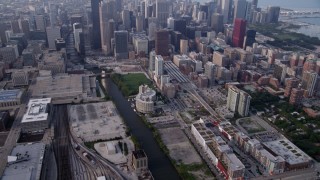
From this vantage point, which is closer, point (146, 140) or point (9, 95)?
point (146, 140)

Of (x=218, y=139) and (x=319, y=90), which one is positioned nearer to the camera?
(x=218, y=139)

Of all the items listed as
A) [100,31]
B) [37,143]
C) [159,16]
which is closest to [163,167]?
[37,143]

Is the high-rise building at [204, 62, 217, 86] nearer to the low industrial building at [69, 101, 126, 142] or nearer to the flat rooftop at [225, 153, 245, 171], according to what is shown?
the low industrial building at [69, 101, 126, 142]

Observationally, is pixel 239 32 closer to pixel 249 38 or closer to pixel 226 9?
pixel 249 38

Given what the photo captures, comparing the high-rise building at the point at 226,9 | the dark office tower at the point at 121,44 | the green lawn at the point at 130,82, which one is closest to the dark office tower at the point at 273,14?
the high-rise building at the point at 226,9

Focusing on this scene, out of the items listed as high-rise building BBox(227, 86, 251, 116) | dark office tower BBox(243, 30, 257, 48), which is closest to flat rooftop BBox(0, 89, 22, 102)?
high-rise building BBox(227, 86, 251, 116)

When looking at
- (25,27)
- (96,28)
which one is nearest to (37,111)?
(96,28)

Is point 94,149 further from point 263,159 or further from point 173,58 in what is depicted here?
point 173,58
